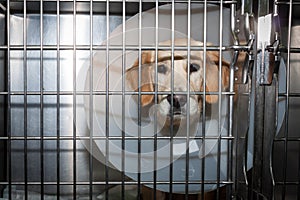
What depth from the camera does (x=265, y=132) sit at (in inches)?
30.5

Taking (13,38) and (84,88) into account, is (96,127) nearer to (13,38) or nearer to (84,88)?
(84,88)

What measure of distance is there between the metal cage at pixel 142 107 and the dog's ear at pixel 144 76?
10mm

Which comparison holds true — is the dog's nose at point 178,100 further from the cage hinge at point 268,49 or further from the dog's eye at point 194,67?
the cage hinge at point 268,49

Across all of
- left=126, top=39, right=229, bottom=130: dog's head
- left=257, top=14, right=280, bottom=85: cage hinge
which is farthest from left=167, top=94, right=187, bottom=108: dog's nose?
left=257, top=14, right=280, bottom=85: cage hinge

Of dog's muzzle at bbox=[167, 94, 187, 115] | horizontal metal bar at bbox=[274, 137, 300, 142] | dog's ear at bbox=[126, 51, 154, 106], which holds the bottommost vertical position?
horizontal metal bar at bbox=[274, 137, 300, 142]

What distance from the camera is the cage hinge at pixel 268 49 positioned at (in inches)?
29.2

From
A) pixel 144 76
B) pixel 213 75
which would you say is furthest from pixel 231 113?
pixel 144 76

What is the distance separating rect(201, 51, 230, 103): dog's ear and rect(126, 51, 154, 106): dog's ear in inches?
4.5

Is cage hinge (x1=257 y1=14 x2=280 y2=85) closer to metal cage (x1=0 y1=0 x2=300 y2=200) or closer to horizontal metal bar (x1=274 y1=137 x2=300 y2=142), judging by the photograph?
metal cage (x1=0 y1=0 x2=300 y2=200)

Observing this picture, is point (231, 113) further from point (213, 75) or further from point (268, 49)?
point (268, 49)

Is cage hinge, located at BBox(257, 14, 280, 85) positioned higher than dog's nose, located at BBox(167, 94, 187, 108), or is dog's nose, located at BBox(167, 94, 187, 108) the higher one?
cage hinge, located at BBox(257, 14, 280, 85)

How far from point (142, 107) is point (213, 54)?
0.18 meters

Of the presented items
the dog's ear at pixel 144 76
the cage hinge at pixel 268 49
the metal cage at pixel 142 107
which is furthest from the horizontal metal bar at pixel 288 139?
the dog's ear at pixel 144 76

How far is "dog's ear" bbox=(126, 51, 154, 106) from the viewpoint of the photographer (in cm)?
91
